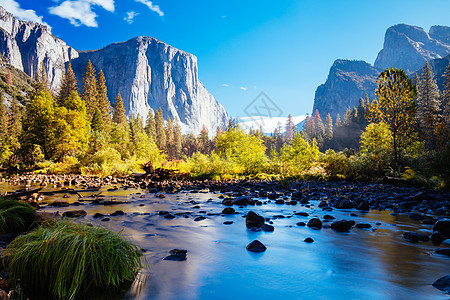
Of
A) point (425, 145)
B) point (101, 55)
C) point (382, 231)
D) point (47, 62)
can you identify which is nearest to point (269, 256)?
point (382, 231)

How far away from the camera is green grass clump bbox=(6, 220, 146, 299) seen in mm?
2395

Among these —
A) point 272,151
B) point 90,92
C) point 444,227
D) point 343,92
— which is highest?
point 343,92

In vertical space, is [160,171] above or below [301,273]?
above

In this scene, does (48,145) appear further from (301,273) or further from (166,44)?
(166,44)

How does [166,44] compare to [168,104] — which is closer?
[168,104]

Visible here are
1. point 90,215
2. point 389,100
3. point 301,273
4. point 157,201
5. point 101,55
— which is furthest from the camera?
point 101,55

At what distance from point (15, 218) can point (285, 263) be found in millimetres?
5019

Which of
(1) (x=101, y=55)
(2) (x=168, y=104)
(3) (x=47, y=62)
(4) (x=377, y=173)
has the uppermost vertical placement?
(1) (x=101, y=55)

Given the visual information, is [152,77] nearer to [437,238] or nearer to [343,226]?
[343,226]

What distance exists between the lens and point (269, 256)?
154 inches

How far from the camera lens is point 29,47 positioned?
146375mm

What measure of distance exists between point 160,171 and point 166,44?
18619 centimetres

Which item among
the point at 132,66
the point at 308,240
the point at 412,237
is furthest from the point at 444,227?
the point at 132,66

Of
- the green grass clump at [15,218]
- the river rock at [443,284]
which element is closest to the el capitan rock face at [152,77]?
the green grass clump at [15,218]
